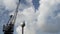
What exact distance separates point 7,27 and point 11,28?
14.0 feet

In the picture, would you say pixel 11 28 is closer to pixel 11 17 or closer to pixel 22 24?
pixel 11 17

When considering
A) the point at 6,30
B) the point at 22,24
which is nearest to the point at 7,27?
the point at 6,30

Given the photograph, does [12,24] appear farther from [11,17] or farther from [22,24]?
[22,24]

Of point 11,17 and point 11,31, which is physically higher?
point 11,17

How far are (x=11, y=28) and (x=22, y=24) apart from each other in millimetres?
100736

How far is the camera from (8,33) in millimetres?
184000

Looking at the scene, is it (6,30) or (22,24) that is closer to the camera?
(22,24)

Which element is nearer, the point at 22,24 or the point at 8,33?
the point at 22,24

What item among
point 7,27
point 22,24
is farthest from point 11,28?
point 22,24

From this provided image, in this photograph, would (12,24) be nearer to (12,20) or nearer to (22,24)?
(12,20)

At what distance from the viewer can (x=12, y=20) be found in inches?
6988

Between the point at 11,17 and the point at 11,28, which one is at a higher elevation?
the point at 11,17

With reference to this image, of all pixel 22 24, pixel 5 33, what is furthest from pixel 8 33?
pixel 22 24

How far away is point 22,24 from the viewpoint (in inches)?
3263
